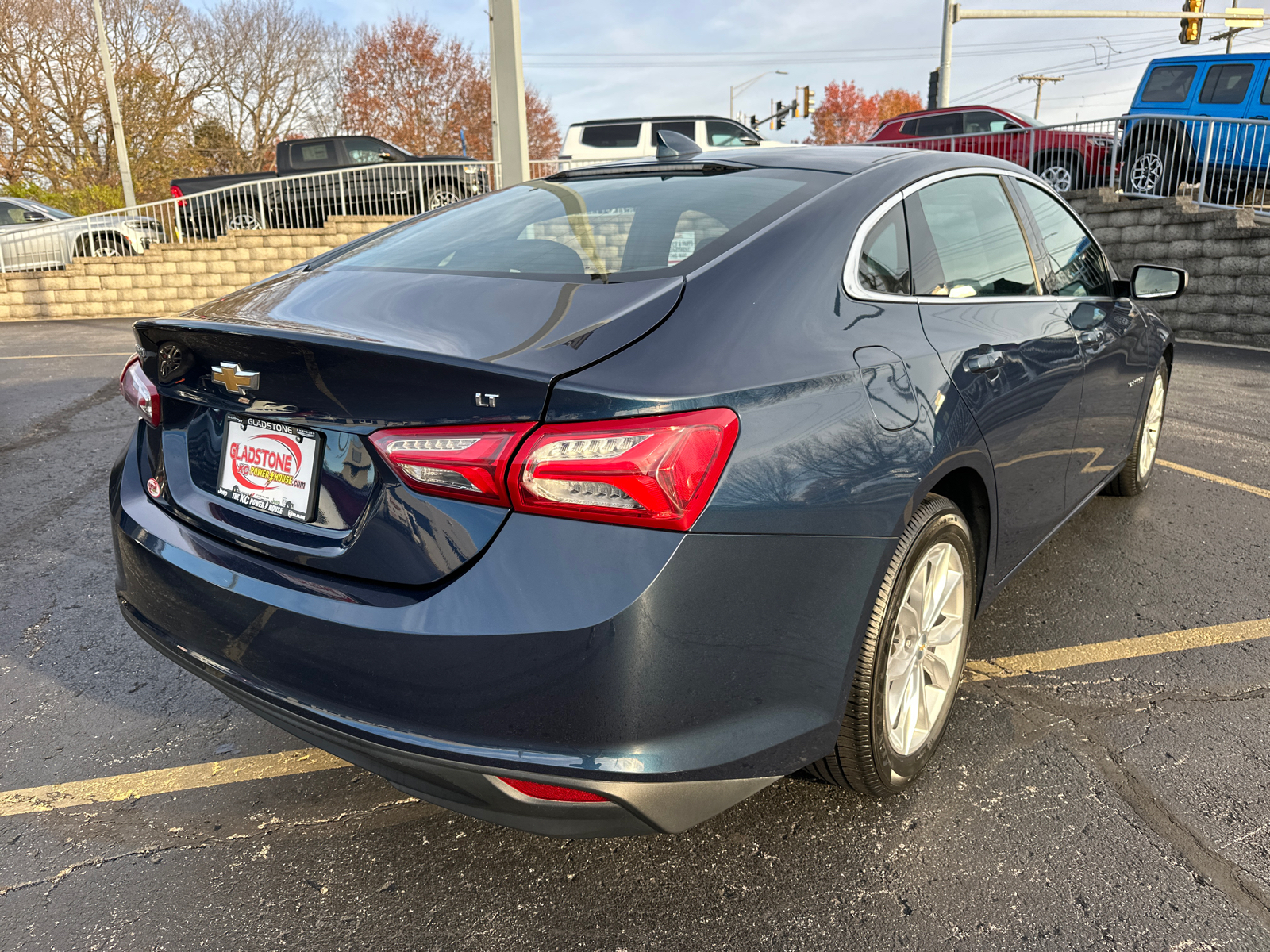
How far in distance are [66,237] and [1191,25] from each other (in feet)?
84.2

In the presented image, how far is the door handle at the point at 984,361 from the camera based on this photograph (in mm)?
2402

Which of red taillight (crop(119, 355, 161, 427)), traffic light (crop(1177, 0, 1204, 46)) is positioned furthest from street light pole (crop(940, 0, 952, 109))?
red taillight (crop(119, 355, 161, 427))

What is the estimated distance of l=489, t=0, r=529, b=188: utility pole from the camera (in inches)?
380

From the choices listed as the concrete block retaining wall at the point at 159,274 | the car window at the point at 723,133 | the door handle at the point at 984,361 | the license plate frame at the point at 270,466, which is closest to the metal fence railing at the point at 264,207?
the concrete block retaining wall at the point at 159,274

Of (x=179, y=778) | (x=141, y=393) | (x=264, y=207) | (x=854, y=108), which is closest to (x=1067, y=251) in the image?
(x=141, y=393)

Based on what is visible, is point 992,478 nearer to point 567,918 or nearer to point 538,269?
point 538,269

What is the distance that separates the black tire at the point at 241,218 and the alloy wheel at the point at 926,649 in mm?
15459

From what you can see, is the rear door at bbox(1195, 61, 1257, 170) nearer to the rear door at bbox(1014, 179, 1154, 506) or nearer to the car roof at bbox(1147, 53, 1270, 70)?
the car roof at bbox(1147, 53, 1270, 70)

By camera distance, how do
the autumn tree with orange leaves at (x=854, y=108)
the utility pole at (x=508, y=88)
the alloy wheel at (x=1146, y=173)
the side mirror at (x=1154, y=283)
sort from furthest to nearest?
the autumn tree with orange leaves at (x=854, y=108)
the alloy wheel at (x=1146, y=173)
the utility pole at (x=508, y=88)
the side mirror at (x=1154, y=283)

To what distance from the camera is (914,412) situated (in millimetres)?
2119

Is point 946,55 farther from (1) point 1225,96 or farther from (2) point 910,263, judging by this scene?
(2) point 910,263

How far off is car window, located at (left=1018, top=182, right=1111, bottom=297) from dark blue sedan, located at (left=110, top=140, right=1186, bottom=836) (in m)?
0.93

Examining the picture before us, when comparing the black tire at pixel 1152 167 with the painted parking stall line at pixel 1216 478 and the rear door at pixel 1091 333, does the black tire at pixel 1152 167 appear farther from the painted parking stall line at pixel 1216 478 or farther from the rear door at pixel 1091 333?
the rear door at pixel 1091 333

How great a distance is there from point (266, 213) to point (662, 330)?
1568 cm
